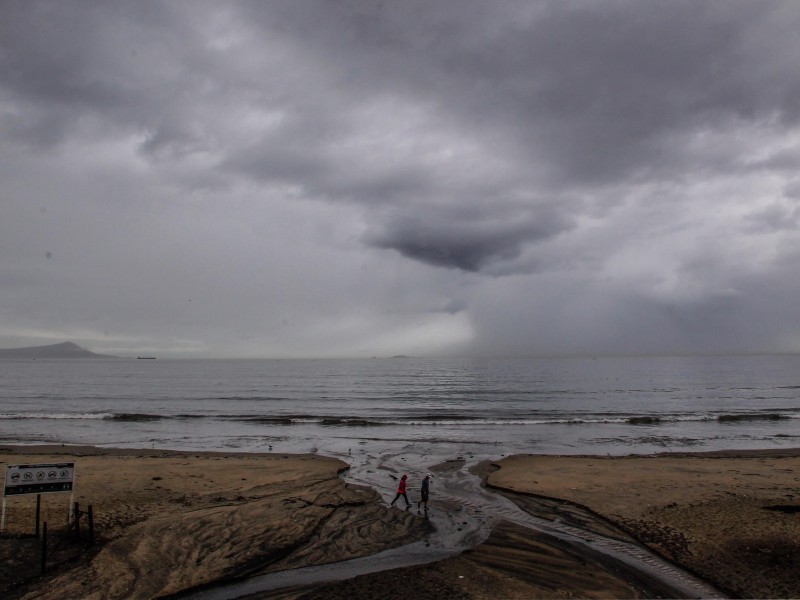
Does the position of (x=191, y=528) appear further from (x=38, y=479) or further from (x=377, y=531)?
(x=377, y=531)

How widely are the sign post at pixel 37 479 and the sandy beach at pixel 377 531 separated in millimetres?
1664

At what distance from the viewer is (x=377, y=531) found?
1852 cm

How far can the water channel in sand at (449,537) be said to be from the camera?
46.4 feet

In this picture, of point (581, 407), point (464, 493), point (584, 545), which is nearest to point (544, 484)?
point (464, 493)

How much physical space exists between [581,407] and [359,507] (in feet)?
178

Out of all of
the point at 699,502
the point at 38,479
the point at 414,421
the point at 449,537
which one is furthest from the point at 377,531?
the point at 414,421

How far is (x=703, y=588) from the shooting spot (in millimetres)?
13992

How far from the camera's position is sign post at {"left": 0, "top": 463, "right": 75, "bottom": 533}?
15.1 metres

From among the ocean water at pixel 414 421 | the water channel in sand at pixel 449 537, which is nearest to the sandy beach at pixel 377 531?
the water channel in sand at pixel 449 537

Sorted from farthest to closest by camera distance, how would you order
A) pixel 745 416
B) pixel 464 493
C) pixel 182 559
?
pixel 745 416 < pixel 464 493 < pixel 182 559

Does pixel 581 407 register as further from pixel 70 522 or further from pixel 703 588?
pixel 70 522

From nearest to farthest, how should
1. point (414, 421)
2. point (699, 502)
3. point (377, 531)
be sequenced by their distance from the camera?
point (377, 531) → point (699, 502) → point (414, 421)

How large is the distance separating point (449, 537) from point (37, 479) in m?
14.6

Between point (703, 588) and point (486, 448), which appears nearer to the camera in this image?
point (703, 588)
